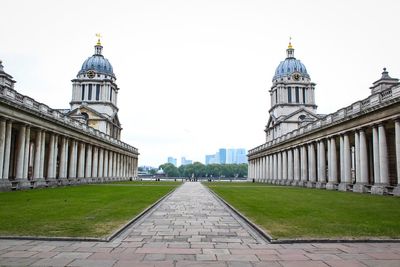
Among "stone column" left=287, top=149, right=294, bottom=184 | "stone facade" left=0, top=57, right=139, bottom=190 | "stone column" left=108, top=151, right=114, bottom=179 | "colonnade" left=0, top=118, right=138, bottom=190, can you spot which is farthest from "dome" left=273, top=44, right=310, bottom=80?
"stone column" left=108, top=151, right=114, bottom=179

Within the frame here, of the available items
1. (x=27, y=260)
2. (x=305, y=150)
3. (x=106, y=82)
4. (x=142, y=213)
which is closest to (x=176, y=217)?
(x=142, y=213)

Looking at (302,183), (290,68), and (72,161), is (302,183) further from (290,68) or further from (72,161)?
(290,68)

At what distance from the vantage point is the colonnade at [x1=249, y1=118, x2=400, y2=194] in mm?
37312

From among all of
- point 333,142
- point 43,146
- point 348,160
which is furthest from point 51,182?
point 333,142

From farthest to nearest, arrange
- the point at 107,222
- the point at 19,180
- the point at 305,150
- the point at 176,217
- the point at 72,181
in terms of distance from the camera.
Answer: the point at 305,150 < the point at 72,181 < the point at 19,180 < the point at 176,217 < the point at 107,222

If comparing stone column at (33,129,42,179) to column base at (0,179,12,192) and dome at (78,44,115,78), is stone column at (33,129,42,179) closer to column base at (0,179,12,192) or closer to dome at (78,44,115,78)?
column base at (0,179,12,192)

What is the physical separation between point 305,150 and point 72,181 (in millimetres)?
39775

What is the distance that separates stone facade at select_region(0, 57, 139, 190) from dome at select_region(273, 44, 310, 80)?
56856mm

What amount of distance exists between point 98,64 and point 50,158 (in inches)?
2556

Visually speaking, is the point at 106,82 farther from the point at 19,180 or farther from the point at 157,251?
the point at 157,251

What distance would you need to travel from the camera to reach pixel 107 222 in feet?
49.5

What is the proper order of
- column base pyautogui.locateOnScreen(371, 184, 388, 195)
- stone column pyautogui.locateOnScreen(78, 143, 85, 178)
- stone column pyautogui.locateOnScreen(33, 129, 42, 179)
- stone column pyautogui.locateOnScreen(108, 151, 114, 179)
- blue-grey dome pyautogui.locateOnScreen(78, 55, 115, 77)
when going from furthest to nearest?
blue-grey dome pyautogui.locateOnScreen(78, 55, 115, 77) → stone column pyautogui.locateOnScreen(108, 151, 114, 179) → stone column pyautogui.locateOnScreen(78, 143, 85, 178) → stone column pyautogui.locateOnScreen(33, 129, 42, 179) → column base pyautogui.locateOnScreen(371, 184, 388, 195)

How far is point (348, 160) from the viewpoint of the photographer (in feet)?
151

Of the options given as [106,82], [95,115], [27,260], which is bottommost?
[27,260]
